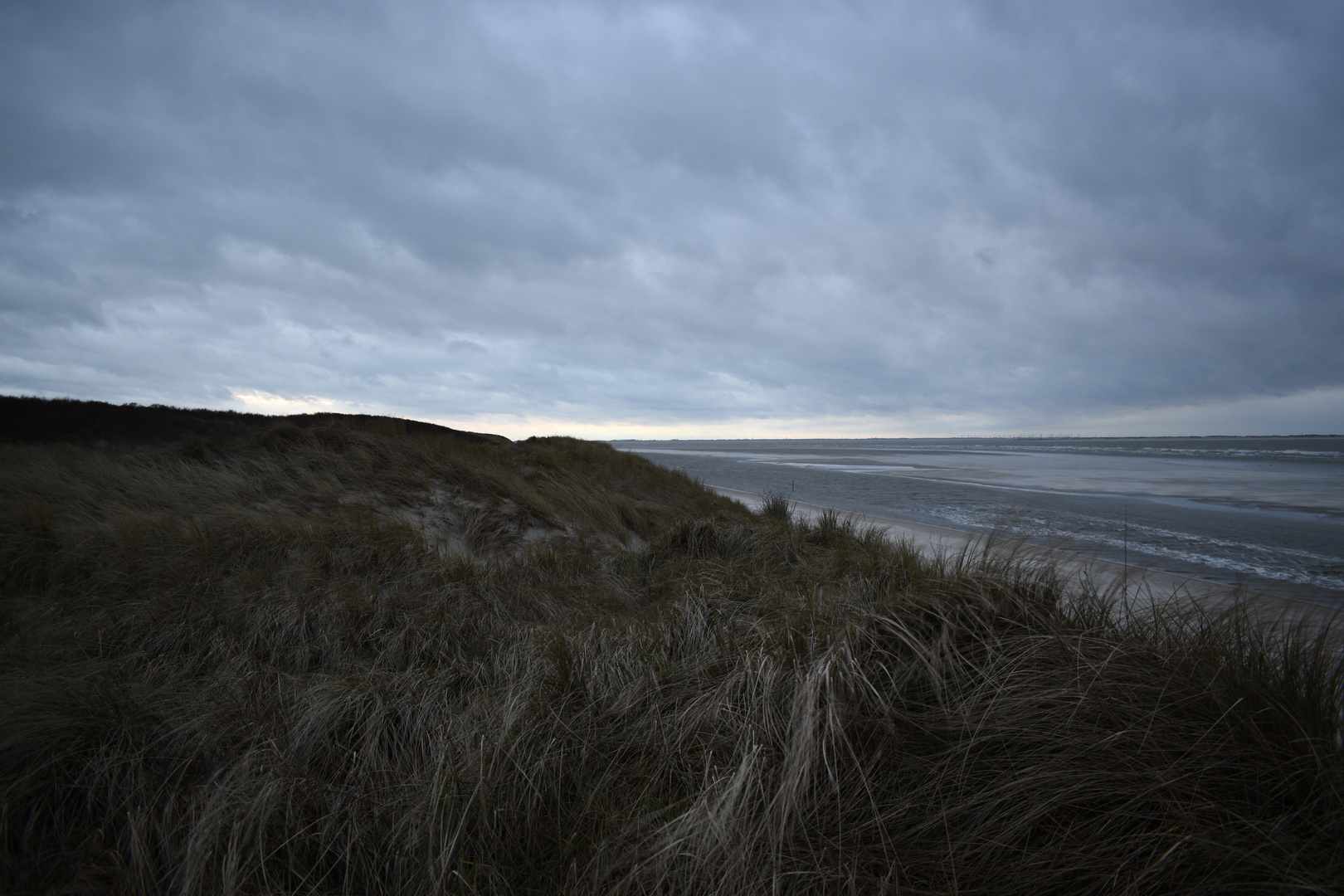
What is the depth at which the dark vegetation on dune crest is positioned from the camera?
1794 millimetres

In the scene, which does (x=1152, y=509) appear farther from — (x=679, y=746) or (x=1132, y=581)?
(x=679, y=746)

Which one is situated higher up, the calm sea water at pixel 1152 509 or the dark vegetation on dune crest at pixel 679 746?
the dark vegetation on dune crest at pixel 679 746

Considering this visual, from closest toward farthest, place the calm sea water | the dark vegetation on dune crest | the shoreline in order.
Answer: the dark vegetation on dune crest < the shoreline < the calm sea water

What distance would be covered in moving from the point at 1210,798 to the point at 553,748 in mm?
2403

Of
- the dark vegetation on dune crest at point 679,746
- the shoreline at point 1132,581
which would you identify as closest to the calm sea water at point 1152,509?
the shoreline at point 1132,581

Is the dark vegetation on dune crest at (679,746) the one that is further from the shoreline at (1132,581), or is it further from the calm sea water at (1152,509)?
the calm sea water at (1152,509)

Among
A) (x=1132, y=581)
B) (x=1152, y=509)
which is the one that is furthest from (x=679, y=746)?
(x=1152, y=509)

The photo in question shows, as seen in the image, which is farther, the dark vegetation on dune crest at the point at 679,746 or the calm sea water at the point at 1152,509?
the calm sea water at the point at 1152,509

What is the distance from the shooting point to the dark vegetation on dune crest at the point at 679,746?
1.79 meters

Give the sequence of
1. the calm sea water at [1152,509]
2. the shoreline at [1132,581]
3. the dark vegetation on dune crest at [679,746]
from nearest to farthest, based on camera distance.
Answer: the dark vegetation on dune crest at [679,746], the shoreline at [1132,581], the calm sea water at [1152,509]

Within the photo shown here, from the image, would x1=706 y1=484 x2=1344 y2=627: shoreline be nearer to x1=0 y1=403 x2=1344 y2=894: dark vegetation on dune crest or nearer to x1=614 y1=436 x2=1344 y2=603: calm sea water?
x1=0 y1=403 x2=1344 y2=894: dark vegetation on dune crest

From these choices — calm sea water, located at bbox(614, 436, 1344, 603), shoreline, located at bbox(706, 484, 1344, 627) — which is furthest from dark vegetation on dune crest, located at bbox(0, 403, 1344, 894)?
calm sea water, located at bbox(614, 436, 1344, 603)

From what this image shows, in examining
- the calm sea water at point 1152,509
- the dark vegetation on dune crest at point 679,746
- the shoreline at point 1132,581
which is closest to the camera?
the dark vegetation on dune crest at point 679,746

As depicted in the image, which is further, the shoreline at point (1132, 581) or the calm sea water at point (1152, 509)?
the calm sea water at point (1152, 509)
